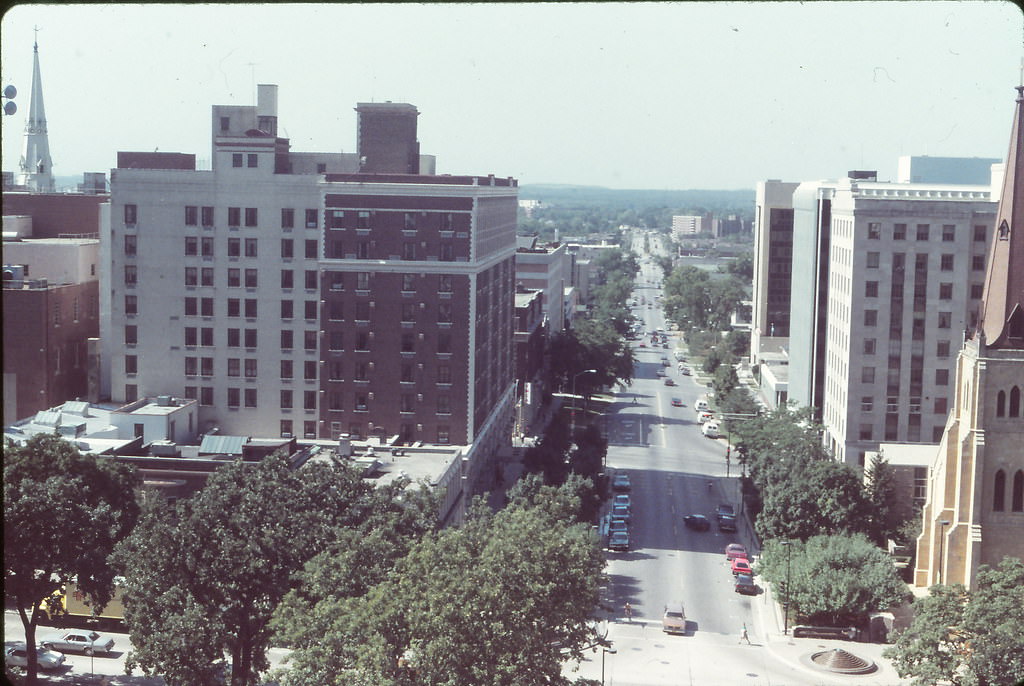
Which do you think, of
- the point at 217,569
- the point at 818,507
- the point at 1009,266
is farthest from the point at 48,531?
the point at 1009,266

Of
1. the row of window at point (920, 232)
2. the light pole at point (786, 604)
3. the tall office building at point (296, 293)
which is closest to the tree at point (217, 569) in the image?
the light pole at point (786, 604)

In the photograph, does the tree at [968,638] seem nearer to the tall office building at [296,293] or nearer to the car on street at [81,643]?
the car on street at [81,643]

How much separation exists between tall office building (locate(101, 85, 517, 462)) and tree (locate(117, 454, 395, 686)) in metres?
24.9

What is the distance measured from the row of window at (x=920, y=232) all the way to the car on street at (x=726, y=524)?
604 inches

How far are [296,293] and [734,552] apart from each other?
72.5 ft

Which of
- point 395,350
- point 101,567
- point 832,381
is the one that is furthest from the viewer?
point 832,381

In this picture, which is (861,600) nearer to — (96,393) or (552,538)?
(552,538)

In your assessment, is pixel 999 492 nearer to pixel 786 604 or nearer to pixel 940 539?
pixel 940 539

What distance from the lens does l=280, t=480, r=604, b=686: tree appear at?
23797 millimetres

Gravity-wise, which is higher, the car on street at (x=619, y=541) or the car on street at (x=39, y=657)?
the car on street at (x=39, y=657)

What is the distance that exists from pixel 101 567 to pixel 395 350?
2402cm

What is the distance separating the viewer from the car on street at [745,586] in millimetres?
46875

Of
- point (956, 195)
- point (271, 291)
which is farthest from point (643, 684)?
point (956, 195)

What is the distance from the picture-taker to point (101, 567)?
103ft
